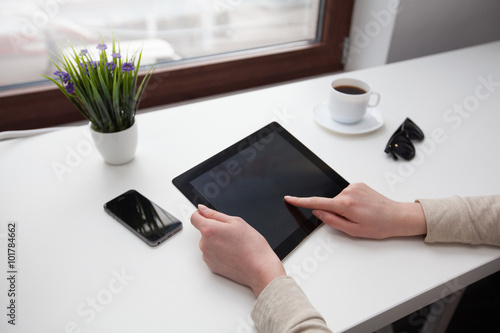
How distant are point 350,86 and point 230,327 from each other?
0.66m

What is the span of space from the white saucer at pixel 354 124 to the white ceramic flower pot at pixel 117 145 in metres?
0.44

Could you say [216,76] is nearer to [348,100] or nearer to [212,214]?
[348,100]

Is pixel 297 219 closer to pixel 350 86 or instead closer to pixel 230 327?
pixel 230 327

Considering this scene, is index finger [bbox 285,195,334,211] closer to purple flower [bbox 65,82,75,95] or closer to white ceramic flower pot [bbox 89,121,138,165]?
white ceramic flower pot [bbox 89,121,138,165]

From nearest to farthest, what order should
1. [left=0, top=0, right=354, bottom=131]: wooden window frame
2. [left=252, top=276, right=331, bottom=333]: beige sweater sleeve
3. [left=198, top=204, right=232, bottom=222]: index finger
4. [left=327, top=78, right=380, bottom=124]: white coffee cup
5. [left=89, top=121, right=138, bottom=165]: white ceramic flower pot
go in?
1. [left=252, top=276, right=331, bottom=333]: beige sweater sleeve
2. [left=198, top=204, right=232, bottom=222]: index finger
3. [left=89, top=121, right=138, bottom=165]: white ceramic flower pot
4. [left=327, top=78, right=380, bottom=124]: white coffee cup
5. [left=0, top=0, right=354, bottom=131]: wooden window frame

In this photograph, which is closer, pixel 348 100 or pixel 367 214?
pixel 367 214

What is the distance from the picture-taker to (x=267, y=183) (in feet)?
2.58

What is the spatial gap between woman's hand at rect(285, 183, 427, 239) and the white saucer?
0.85 feet

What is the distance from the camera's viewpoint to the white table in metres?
0.59

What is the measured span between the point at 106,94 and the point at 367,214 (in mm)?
520

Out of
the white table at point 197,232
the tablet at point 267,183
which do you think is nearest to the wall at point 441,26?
the white table at point 197,232

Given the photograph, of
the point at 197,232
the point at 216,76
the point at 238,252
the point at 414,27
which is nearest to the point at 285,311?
the point at 238,252

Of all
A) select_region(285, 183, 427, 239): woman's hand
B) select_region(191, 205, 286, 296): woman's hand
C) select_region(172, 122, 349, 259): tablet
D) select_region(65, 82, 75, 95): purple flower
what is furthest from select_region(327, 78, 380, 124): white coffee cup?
select_region(65, 82, 75, 95): purple flower

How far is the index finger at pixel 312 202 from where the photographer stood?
0.72m
